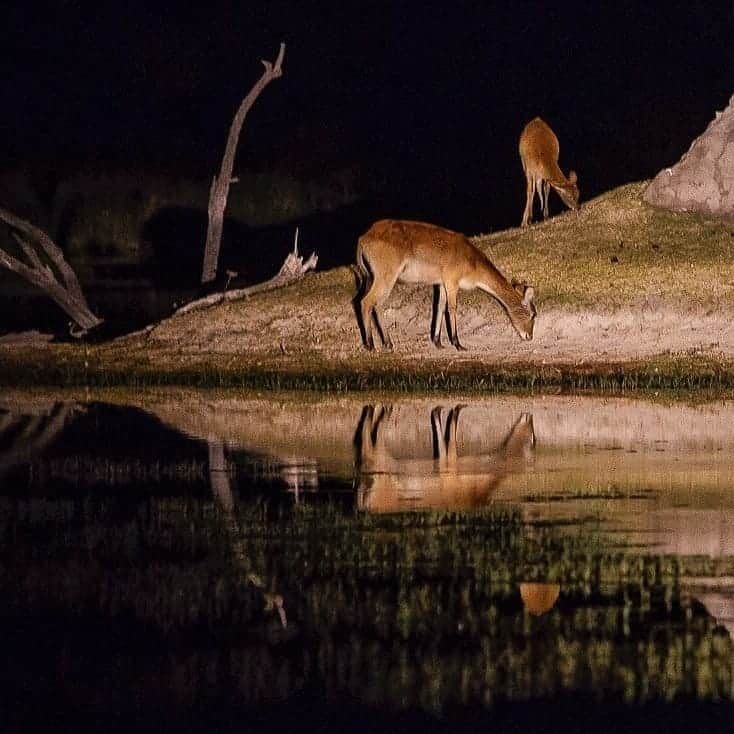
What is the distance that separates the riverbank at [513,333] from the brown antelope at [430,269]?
405 mm

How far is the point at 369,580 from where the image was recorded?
12953 millimetres

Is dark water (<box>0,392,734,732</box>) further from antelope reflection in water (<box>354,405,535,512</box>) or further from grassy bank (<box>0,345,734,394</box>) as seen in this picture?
grassy bank (<box>0,345,734,394</box>)

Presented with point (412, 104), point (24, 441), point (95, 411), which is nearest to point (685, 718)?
point (24, 441)

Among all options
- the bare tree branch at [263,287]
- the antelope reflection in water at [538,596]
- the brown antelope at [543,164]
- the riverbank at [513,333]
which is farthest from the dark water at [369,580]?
the brown antelope at [543,164]

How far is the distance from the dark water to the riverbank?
19.8 ft

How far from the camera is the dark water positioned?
1025cm

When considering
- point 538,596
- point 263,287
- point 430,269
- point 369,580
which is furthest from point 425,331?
point 538,596

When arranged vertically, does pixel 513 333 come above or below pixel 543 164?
below

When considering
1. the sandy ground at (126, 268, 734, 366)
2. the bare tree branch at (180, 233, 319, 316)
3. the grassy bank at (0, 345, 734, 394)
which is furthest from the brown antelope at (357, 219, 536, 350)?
the bare tree branch at (180, 233, 319, 316)

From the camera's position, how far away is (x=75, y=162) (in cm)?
5928

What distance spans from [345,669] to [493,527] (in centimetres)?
420

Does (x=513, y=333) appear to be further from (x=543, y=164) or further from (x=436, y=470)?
(x=436, y=470)

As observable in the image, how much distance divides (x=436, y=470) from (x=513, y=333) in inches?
470

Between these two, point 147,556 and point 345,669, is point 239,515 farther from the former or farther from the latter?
point 345,669
